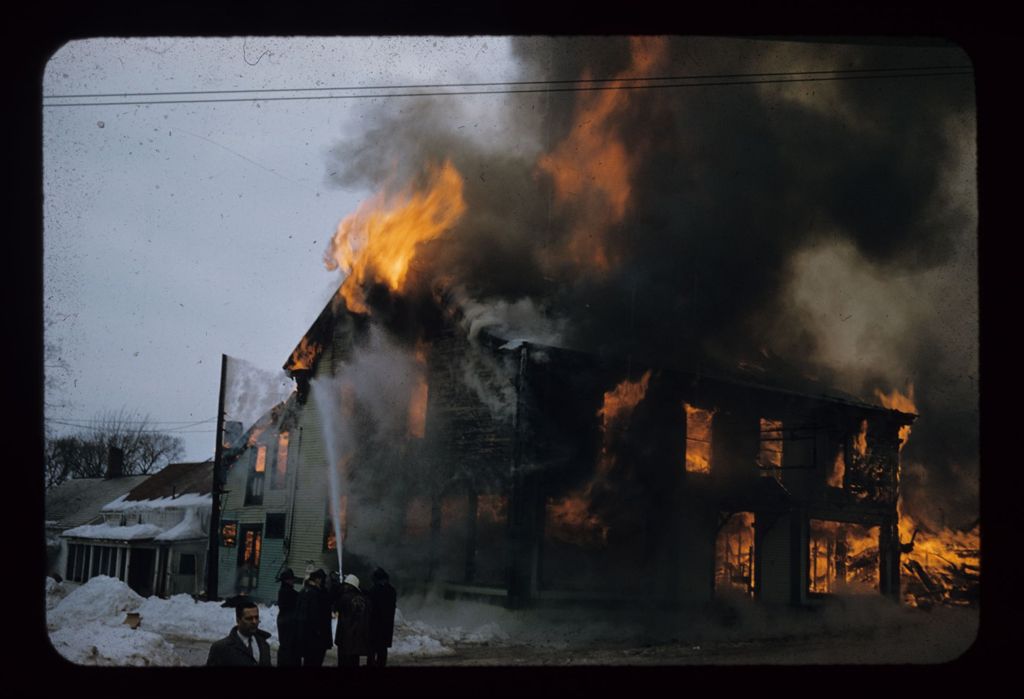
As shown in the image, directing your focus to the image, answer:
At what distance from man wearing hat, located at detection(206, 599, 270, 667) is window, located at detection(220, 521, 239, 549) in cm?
1472

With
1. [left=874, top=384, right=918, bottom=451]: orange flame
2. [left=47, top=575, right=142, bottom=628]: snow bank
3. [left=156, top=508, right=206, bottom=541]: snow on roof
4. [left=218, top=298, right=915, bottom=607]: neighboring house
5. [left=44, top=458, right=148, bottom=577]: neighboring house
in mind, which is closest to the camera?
[left=218, top=298, right=915, bottom=607]: neighboring house

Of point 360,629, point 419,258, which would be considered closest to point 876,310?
point 419,258

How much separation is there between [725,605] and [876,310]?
712 centimetres

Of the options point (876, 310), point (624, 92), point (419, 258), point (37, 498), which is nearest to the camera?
point (37, 498)

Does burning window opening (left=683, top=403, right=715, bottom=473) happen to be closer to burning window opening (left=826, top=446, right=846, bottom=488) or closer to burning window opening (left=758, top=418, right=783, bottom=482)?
burning window opening (left=758, top=418, right=783, bottom=482)

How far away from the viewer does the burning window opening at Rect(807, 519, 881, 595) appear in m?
18.5

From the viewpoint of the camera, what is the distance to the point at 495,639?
15.0 m

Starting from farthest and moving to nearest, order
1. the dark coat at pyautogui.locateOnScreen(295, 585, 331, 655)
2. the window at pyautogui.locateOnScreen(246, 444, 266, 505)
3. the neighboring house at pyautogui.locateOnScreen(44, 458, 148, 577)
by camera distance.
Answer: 1. the neighboring house at pyautogui.locateOnScreen(44, 458, 148, 577)
2. the window at pyautogui.locateOnScreen(246, 444, 266, 505)
3. the dark coat at pyautogui.locateOnScreen(295, 585, 331, 655)

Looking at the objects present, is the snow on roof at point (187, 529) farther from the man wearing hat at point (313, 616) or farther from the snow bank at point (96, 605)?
the man wearing hat at point (313, 616)

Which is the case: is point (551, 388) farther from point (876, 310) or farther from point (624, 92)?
point (876, 310)

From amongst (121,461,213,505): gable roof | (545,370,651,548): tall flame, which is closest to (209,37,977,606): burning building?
(545,370,651,548): tall flame

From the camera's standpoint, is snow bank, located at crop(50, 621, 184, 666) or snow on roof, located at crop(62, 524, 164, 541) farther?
snow on roof, located at crop(62, 524, 164, 541)

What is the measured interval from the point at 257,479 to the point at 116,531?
6580 mm

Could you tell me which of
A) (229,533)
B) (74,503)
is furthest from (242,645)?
(74,503)
